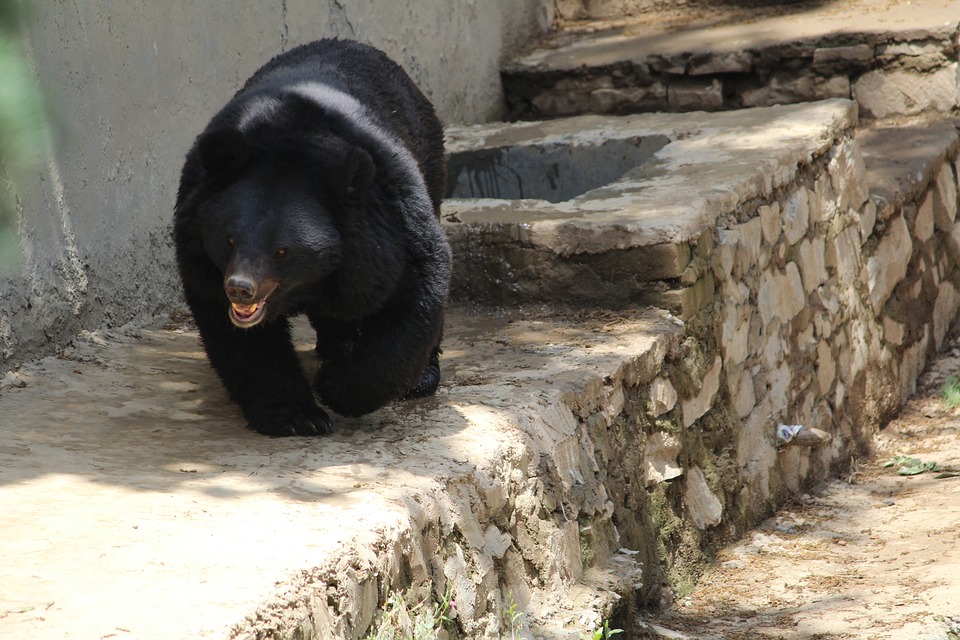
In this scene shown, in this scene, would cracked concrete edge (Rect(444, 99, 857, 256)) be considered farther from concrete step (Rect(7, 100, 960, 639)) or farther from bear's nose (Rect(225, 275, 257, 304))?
bear's nose (Rect(225, 275, 257, 304))

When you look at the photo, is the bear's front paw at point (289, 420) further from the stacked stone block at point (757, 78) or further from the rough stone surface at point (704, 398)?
the stacked stone block at point (757, 78)

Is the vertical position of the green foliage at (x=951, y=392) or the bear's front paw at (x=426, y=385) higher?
the bear's front paw at (x=426, y=385)

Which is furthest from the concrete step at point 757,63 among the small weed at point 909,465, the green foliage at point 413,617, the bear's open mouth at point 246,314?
the green foliage at point 413,617

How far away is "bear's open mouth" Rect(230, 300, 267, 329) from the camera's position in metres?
3.32

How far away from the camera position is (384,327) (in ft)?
12.1

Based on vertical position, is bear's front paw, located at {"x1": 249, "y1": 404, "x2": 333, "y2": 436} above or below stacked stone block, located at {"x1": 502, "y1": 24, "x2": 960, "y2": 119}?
below

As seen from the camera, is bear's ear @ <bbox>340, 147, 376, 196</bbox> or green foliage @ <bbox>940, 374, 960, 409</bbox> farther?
green foliage @ <bbox>940, 374, 960, 409</bbox>

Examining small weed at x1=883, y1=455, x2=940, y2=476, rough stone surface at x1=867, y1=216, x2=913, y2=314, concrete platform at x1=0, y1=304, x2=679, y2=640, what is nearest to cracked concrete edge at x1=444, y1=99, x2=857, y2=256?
concrete platform at x1=0, y1=304, x2=679, y2=640

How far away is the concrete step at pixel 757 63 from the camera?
8086 mm

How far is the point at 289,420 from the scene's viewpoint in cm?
363

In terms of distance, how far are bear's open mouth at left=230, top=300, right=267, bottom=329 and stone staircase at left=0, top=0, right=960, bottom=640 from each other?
0.40 meters

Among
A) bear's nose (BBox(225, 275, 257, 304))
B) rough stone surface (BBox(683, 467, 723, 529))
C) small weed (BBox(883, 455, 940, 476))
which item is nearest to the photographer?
bear's nose (BBox(225, 275, 257, 304))

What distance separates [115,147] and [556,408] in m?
2.28

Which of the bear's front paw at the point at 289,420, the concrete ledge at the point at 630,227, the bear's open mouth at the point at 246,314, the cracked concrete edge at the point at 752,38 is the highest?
the cracked concrete edge at the point at 752,38
